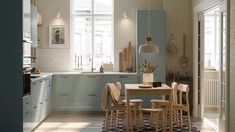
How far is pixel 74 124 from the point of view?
777 centimetres

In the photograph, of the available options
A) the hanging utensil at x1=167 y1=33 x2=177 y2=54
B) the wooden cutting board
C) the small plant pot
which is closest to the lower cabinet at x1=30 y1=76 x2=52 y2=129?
the wooden cutting board

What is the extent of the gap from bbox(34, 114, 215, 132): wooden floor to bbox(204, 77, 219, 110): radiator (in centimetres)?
146

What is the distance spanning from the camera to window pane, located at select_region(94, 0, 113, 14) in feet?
32.4

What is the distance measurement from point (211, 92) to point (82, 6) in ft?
12.7

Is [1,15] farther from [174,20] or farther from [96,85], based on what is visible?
[174,20]

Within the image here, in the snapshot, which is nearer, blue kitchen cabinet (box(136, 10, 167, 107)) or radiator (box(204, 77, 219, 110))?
blue kitchen cabinet (box(136, 10, 167, 107))

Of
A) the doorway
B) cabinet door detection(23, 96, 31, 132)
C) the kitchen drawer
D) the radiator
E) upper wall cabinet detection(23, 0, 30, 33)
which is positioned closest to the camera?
cabinet door detection(23, 96, 31, 132)

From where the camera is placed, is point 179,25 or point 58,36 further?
point 58,36

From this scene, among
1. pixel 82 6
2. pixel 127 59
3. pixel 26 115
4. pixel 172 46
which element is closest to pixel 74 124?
pixel 26 115

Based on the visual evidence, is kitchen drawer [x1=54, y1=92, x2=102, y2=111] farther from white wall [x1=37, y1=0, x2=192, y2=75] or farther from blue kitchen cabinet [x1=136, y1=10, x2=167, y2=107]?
blue kitchen cabinet [x1=136, y1=10, x2=167, y2=107]

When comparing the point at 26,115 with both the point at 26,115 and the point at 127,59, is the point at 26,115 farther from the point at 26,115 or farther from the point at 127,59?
the point at 127,59

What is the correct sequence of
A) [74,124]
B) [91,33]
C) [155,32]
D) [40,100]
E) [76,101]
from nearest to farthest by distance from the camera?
[40,100], [74,124], [155,32], [76,101], [91,33]

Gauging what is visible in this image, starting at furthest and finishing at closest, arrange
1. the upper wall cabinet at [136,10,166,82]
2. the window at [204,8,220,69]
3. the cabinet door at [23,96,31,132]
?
1. the window at [204,8,220,69]
2. the upper wall cabinet at [136,10,166,82]
3. the cabinet door at [23,96,31,132]

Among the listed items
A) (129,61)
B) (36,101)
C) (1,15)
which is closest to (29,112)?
(36,101)
